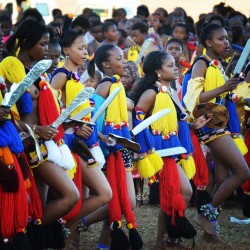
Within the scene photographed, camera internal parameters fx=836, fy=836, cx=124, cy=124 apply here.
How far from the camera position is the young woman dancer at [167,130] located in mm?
7727

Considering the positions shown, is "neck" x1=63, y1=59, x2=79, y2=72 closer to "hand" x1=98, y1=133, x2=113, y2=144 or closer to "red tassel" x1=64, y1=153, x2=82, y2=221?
"hand" x1=98, y1=133, x2=113, y2=144

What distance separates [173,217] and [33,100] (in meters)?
1.91

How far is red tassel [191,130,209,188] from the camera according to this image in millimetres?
8375

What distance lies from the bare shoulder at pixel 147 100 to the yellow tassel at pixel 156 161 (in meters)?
0.49

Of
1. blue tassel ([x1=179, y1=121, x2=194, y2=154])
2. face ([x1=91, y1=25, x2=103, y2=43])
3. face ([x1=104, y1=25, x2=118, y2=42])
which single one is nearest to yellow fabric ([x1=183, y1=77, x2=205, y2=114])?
blue tassel ([x1=179, y1=121, x2=194, y2=154])

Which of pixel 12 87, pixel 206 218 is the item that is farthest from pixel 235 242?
pixel 12 87

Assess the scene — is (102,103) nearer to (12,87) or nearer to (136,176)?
(12,87)

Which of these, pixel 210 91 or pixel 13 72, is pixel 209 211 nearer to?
pixel 210 91

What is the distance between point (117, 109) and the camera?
7.54m

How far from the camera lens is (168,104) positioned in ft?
25.7

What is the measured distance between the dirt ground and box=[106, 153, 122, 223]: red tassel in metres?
0.75

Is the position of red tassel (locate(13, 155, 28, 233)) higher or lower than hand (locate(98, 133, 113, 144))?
lower

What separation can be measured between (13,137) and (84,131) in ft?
3.41

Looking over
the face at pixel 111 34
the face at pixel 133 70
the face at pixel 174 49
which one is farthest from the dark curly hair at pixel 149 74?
the face at pixel 111 34
